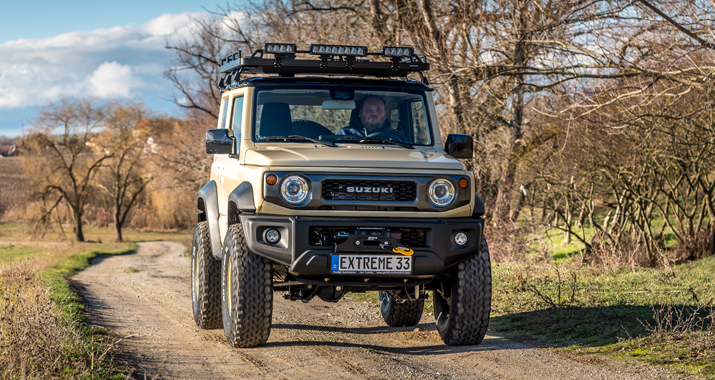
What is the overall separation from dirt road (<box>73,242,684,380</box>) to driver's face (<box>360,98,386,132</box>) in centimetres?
218

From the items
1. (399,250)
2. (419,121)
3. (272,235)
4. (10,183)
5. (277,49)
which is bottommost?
(10,183)

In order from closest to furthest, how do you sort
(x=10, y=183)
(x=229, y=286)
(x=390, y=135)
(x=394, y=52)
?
(x=229, y=286)
(x=390, y=135)
(x=394, y=52)
(x=10, y=183)

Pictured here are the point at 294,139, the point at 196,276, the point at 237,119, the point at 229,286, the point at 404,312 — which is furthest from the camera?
the point at 196,276

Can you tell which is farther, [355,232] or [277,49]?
[277,49]

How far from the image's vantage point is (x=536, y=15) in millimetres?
14297

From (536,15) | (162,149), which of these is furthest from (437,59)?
(162,149)

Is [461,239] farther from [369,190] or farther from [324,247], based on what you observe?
[324,247]

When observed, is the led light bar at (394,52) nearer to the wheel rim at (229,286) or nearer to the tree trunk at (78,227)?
the wheel rim at (229,286)

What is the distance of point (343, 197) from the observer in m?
5.91

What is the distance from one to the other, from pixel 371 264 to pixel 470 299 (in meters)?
1.06

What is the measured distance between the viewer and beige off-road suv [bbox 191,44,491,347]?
5.84 meters

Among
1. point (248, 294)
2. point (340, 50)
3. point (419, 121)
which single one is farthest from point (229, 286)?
point (340, 50)

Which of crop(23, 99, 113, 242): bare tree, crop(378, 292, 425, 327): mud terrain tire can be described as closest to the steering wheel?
crop(378, 292, 425, 327): mud terrain tire

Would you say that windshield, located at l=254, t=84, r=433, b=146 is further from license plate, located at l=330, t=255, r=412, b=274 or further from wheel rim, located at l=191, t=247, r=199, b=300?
wheel rim, located at l=191, t=247, r=199, b=300
